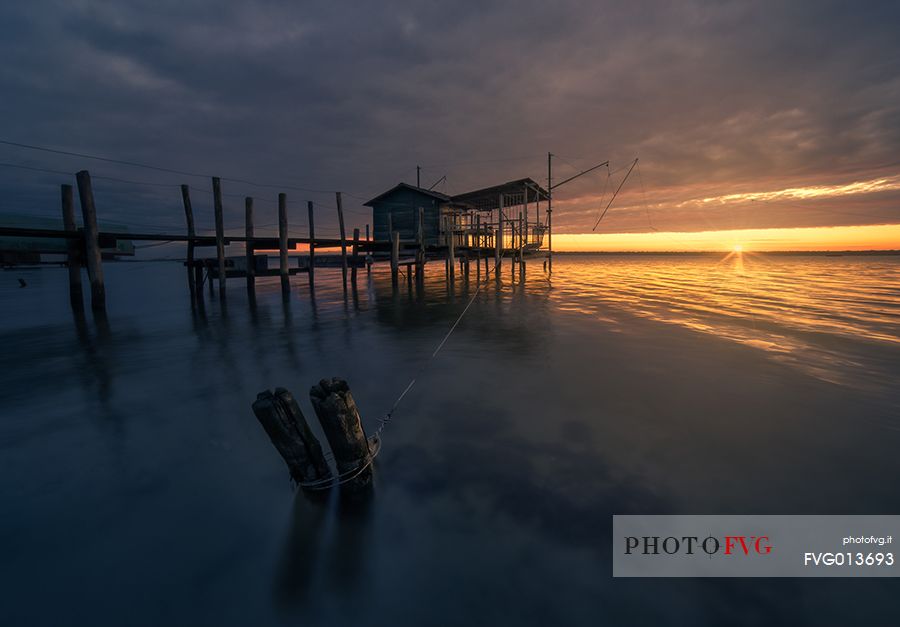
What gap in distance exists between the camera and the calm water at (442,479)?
2713 millimetres

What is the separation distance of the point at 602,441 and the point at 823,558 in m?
2.13

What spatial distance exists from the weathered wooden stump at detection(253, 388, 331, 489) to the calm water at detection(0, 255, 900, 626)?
0.28 m

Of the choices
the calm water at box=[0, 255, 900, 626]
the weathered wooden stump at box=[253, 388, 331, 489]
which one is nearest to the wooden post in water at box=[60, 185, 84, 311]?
the calm water at box=[0, 255, 900, 626]

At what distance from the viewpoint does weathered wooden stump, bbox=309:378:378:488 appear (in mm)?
3488

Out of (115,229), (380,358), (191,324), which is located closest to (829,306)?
(380,358)

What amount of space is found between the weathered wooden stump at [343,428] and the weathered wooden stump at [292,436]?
19cm

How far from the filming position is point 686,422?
5.34m

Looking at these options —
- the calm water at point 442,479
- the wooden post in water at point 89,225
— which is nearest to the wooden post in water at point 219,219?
the wooden post in water at point 89,225

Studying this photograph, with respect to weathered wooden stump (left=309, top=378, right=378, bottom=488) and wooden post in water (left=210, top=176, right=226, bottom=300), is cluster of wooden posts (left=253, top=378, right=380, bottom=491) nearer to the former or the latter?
weathered wooden stump (left=309, top=378, right=378, bottom=488)

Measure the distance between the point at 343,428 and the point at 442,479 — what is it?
4.22ft

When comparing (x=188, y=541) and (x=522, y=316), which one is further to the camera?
(x=522, y=316)

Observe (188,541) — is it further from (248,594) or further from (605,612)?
(605,612)

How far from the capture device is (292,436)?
359 centimetres

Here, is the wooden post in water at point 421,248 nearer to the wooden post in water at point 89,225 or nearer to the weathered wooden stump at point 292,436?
the wooden post in water at point 89,225
